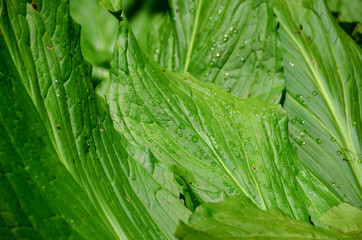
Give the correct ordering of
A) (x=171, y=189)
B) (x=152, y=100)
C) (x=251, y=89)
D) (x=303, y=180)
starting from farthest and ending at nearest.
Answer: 1. (x=251, y=89)
2. (x=303, y=180)
3. (x=152, y=100)
4. (x=171, y=189)

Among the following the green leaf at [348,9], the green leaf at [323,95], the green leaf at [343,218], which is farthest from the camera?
the green leaf at [348,9]

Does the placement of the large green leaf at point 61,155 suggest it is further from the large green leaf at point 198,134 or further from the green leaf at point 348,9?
the green leaf at point 348,9

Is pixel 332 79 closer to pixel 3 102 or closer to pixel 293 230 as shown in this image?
pixel 293 230

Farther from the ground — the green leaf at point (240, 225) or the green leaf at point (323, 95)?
→ the green leaf at point (323, 95)

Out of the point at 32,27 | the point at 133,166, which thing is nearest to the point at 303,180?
the point at 133,166

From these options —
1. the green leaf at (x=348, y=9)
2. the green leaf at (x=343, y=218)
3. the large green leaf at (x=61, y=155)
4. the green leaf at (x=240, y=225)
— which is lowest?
the green leaf at (x=343, y=218)

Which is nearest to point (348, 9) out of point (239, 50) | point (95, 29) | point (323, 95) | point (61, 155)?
point (323, 95)

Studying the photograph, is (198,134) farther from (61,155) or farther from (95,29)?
(95,29)

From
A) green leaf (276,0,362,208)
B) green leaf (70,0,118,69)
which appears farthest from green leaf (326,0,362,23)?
green leaf (70,0,118,69)

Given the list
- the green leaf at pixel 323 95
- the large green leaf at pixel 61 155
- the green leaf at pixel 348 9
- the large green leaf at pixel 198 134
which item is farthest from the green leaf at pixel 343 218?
the green leaf at pixel 348 9
